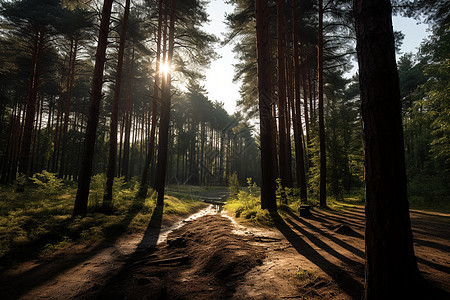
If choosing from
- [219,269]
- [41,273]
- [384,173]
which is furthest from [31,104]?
[384,173]

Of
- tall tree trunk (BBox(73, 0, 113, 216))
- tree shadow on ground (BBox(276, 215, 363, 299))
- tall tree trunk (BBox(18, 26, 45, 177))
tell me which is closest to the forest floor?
tree shadow on ground (BBox(276, 215, 363, 299))

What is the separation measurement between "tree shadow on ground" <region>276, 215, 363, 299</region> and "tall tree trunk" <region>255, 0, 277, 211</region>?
8.81 feet

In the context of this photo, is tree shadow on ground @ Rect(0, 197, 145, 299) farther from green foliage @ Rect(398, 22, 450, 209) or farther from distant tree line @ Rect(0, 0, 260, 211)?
green foliage @ Rect(398, 22, 450, 209)

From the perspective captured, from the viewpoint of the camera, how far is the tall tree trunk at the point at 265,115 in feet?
27.4

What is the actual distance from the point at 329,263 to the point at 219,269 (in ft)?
5.77

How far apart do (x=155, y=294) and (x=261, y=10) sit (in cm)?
1027

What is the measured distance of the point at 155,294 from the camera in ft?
8.77

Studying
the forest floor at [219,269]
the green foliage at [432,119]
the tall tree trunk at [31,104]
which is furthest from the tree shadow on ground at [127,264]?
the green foliage at [432,119]

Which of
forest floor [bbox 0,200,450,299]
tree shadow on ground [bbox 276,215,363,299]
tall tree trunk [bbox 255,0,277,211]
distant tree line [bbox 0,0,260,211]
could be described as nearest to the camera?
tree shadow on ground [bbox 276,215,363,299]

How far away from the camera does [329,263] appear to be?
10.6 feet

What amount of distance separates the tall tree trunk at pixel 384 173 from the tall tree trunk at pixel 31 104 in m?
16.9

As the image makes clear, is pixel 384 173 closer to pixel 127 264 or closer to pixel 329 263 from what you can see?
pixel 329 263

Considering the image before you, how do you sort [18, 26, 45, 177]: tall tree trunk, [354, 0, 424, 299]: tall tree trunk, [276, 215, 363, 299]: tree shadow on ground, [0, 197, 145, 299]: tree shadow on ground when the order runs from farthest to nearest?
[18, 26, 45, 177]: tall tree trunk
[0, 197, 145, 299]: tree shadow on ground
[276, 215, 363, 299]: tree shadow on ground
[354, 0, 424, 299]: tall tree trunk

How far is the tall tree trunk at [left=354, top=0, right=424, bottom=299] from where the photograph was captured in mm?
1916
